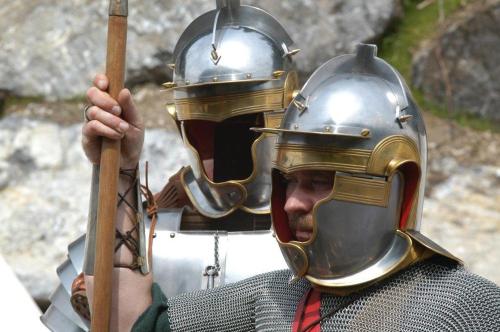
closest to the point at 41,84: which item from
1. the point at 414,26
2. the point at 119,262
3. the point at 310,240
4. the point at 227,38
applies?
the point at 414,26

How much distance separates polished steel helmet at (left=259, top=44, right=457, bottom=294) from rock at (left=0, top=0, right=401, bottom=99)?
6.55m

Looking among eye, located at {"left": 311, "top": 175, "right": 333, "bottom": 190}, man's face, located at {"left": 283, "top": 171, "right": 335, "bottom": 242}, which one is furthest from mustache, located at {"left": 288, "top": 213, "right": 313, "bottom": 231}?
eye, located at {"left": 311, "top": 175, "right": 333, "bottom": 190}

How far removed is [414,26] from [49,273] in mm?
3978

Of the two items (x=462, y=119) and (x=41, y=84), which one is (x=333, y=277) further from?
(x=41, y=84)

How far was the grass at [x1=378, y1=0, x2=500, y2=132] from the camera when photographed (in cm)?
1039

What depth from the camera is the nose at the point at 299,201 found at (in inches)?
169

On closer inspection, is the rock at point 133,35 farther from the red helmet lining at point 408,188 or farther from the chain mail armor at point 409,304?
the red helmet lining at point 408,188

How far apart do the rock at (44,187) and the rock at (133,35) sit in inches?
26.4

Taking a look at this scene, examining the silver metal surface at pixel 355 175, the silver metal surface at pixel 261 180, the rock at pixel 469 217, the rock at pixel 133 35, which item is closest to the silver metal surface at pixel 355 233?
the silver metal surface at pixel 355 175

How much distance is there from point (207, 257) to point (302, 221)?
1420mm

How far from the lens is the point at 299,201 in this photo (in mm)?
4281

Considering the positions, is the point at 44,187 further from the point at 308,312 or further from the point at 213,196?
the point at 308,312

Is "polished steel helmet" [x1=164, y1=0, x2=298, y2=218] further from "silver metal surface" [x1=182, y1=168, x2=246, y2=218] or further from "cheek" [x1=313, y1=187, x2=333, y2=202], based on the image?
"cheek" [x1=313, y1=187, x2=333, y2=202]

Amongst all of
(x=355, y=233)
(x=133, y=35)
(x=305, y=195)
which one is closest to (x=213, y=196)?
(x=305, y=195)
